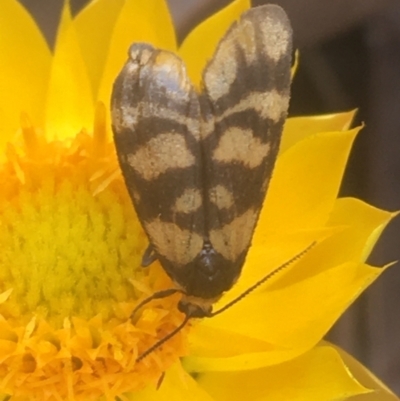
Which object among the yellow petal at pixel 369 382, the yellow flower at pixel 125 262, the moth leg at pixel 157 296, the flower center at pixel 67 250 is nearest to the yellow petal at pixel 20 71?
the yellow flower at pixel 125 262

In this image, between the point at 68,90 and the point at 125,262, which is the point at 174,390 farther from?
the point at 68,90

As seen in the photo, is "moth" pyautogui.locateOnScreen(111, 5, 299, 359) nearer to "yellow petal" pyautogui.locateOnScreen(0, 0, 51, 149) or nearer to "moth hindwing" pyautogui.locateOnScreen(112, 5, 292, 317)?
"moth hindwing" pyautogui.locateOnScreen(112, 5, 292, 317)

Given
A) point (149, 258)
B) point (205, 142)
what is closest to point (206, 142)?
point (205, 142)

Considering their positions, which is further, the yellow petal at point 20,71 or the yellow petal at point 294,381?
the yellow petal at point 20,71

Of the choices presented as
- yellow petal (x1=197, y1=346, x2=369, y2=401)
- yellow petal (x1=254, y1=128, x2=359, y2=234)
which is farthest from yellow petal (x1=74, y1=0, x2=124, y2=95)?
yellow petal (x1=197, y1=346, x2=369, y2=401)

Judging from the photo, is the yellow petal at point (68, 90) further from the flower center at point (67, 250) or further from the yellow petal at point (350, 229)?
the yellow petal at point (350, 229)
